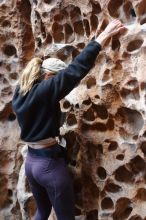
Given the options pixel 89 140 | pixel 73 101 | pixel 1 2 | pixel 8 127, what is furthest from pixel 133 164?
pixel 1 2

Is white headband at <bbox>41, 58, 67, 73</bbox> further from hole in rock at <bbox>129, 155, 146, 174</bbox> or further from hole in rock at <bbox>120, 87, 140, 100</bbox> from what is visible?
hole in rock at <bbox>129, 155, 146, 174</bbox>

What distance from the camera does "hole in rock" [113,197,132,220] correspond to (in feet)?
7.27

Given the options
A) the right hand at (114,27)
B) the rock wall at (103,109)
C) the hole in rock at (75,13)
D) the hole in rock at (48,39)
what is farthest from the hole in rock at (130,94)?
the hole in rock at (48,39)

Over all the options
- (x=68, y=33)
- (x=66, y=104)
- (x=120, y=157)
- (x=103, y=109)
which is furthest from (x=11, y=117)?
(x=120, y=157)

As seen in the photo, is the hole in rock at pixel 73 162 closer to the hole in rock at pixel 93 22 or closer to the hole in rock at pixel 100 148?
the hole in rock at pixel 100 148

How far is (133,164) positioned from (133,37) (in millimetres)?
585

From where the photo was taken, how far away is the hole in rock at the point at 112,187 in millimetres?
2220

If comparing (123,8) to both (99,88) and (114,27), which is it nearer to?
(114,27)

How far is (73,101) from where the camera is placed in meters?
2.32

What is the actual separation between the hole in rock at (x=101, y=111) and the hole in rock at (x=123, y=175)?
26cm

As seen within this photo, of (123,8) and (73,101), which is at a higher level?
(123,8)

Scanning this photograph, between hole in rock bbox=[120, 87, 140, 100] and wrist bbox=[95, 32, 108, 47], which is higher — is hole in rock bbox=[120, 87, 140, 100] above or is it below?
below

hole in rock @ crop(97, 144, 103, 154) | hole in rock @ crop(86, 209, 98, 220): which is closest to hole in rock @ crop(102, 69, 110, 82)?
hole in rock @ crop(97, 144, 103, 154)

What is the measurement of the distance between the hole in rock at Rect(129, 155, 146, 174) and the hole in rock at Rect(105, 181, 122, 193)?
0.12m
